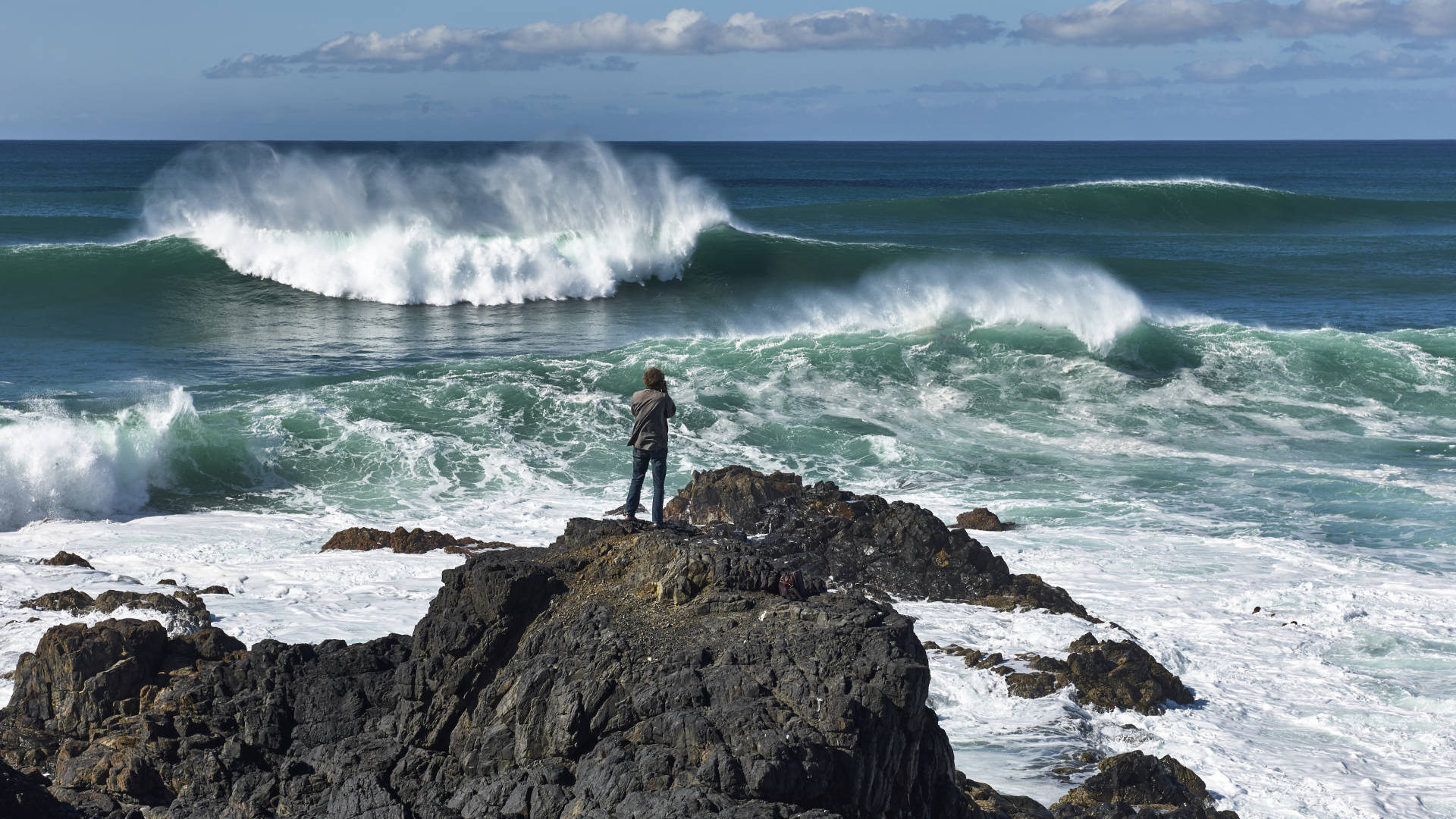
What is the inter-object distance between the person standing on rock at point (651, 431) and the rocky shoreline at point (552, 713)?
135 cm

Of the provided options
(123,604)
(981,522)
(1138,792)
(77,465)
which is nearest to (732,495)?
(981,522)

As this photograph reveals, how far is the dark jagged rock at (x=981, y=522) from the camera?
441 inches

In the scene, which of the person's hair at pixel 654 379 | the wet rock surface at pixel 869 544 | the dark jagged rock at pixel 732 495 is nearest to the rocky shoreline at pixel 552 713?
the person's hair at pixel 654 379

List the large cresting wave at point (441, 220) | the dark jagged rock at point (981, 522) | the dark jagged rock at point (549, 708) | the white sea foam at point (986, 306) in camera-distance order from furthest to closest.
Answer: the large cresting wave at point (441, 220), the white sea foam at point (986, 306), the dark jagged rock at point (981, 522), the dark jagged rock at point (549, 708)

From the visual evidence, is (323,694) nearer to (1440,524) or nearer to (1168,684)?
(1168,684)

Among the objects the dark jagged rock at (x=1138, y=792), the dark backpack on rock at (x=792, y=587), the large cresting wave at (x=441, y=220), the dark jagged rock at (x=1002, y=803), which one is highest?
Result: the large cresting wave at (x=441, y=220)

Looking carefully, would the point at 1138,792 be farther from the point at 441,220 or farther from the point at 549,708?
the point at 441,220

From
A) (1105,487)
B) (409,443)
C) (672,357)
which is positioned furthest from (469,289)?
(1105,487)

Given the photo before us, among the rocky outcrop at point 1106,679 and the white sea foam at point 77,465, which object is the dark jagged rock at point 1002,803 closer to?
the rocky outcrop at point 1106,679

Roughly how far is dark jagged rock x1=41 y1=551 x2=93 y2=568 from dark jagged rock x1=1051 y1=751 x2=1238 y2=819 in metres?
7.11

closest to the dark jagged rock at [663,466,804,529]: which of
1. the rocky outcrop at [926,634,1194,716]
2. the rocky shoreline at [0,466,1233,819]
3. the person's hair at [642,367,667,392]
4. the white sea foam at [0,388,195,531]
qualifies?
the person's hair at [642,367,667,392]

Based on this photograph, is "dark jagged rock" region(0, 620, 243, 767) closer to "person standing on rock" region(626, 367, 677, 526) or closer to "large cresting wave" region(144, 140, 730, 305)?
"person standing on rock" region(626, 367, 677, 526)

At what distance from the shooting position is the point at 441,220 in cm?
2803

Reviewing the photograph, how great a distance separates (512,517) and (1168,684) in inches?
239
